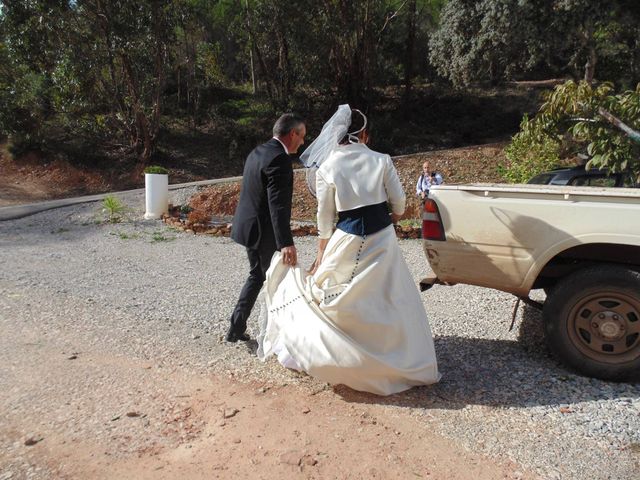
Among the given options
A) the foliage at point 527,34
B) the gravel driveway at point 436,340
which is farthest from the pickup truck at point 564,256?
the foliage at point 527,34

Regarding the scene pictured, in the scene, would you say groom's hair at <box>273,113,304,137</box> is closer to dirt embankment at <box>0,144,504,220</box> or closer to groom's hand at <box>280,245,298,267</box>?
groom's hand at <box>280,245,298,267</box>

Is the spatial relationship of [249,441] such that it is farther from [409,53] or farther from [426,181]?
[409,53]

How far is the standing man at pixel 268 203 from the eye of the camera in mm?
4242

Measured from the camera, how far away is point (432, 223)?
4.51m

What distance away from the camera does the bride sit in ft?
12.2

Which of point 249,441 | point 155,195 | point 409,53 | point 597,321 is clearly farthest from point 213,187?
point 409,53

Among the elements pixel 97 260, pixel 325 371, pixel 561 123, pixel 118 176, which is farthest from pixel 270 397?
pixel 118 176

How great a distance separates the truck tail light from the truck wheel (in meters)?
0.96

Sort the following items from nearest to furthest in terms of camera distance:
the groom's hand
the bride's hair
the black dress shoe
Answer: the bride's hair < the groom's hand < the black dress shoe

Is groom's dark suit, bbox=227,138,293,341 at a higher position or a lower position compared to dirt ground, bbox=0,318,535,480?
higher

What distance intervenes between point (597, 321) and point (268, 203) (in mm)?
2593

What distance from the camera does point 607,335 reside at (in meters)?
4.01

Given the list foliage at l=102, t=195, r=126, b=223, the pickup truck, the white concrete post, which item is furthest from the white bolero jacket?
foliage at l=102, t=195, r=126, b=223

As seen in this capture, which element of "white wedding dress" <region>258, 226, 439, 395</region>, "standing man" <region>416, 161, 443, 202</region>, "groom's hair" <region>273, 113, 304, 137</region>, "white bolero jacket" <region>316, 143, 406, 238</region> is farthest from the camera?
"standing man" <region>416, 161, 443, 202</region>
